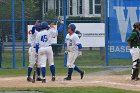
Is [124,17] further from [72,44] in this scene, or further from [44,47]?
[44,47]

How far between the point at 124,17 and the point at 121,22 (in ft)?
0.93

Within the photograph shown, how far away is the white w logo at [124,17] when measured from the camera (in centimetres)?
2377

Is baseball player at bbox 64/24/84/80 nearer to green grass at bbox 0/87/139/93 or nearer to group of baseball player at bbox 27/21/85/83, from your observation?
group of baseball player at bbox 27/21/85/83

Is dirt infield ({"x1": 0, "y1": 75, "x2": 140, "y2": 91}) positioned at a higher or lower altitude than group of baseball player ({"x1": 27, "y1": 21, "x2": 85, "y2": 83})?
lower

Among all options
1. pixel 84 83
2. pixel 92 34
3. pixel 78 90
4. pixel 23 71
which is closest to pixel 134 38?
pixel 84 83

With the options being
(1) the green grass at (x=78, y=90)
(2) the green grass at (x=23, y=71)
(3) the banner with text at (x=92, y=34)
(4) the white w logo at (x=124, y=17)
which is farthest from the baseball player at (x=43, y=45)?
(4) the white w logo at (x=124, y=17)

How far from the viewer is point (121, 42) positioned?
23.7 meters

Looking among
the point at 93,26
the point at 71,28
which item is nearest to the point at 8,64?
the point at 93,26

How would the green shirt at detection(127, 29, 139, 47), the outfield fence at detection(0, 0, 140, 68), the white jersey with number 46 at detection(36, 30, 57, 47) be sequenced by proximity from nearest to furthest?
the white jersey with number 46 at detection(36, 30, 57, 47), the green shirt at detection(127, 29, 139, 47), the outfield fence at detection(0, 0, 140, 68)

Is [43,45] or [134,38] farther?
[134,38]

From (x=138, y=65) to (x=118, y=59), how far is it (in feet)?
25.2

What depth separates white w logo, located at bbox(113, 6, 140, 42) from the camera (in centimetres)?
2377

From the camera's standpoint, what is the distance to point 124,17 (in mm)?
23812

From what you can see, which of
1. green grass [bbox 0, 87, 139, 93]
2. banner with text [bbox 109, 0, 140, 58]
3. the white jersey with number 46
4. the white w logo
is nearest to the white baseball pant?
the white jersey with number 46
